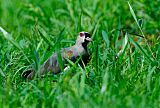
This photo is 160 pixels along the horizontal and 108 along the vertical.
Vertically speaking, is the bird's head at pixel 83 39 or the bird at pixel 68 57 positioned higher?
the bird's head at pixel 83 39

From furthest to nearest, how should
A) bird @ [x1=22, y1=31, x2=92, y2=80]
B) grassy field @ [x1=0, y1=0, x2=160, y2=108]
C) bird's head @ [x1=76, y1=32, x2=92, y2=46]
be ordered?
bird's head @ [x1=76, y1=32, x2=92, y2=46] < bird @ [x1=22, y1=31, x2=92, y2=80] < grassy field @ [x1=0, y1=0, x2=160, y2=108]

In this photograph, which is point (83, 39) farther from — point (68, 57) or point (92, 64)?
point (92, 64)

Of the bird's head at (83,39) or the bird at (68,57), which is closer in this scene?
the bird at (68,57)

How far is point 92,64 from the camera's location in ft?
22.6

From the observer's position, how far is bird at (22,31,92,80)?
6957mm

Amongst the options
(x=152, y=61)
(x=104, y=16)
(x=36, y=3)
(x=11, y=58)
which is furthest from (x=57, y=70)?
(x=36, y=3)

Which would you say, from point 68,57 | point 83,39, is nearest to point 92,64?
point 68,57

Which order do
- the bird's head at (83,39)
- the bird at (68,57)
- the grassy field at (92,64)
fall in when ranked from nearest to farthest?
1. the grassy field at (92,64)
2. the bird at (68,57)
3. the bird's head at (83,39)

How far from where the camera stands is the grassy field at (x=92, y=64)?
5.69 meters

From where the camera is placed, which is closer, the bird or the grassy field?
the grassy field

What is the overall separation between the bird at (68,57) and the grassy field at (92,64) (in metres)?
0.09

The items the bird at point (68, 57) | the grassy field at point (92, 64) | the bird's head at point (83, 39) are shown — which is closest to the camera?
the grassy field at point (92, 64)

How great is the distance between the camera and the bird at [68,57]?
22.8 ft

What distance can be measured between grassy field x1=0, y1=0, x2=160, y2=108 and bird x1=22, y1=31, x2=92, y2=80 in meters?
0.09
